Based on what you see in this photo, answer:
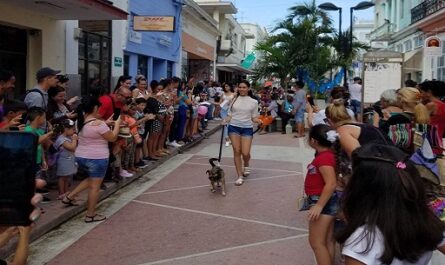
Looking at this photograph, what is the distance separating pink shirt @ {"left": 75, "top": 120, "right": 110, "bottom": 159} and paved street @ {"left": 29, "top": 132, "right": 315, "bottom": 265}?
869 mm

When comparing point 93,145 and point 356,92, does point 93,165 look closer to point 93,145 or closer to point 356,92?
point 93,145

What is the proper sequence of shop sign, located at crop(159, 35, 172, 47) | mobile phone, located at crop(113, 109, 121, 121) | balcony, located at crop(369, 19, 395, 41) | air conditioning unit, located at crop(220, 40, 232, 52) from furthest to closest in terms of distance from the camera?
air conditioning unit, located at crop(220, 40, 232, 52), balcony, located at crop(369, 19, 395, 41), shop sign, located at crop(159, 35, 172, 47), mobile phone, located at crop(113, 109, 121, 121)

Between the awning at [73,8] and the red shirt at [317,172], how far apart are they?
629 cm

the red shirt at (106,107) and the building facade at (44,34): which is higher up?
the building facade at (44,34)

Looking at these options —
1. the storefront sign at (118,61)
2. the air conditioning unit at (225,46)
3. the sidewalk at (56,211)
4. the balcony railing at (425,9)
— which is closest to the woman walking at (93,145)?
the sidewalk at (56,211)

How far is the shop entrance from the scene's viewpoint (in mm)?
10064

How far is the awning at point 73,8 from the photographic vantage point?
30.9 ft

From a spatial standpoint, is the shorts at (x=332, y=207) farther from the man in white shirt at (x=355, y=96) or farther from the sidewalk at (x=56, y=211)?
the man in white shirt at (x=355, y=96)

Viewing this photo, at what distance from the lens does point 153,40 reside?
63.5 feet

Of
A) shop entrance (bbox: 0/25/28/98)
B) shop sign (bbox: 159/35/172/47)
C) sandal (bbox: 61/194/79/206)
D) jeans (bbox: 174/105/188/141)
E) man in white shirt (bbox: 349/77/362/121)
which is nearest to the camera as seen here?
sandal (bbox: 61/194/79/206)

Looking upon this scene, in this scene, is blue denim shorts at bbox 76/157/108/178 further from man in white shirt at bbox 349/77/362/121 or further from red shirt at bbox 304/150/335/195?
man in white shirt at bbox 349/77/362/121

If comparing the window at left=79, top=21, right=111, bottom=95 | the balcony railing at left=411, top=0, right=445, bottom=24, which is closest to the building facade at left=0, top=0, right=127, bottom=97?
the window at left=79, top=21, right=111, bottom=95

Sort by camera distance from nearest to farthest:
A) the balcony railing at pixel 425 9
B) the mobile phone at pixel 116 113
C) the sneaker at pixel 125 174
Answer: the mobile phone at pixel 116 113
the sneaker at pixel 125 174
the balcony railing at pixel 425 9

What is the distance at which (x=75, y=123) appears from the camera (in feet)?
24.3
